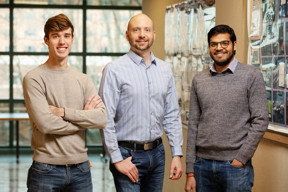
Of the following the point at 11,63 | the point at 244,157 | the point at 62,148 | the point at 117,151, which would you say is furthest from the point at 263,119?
the point at 11,63

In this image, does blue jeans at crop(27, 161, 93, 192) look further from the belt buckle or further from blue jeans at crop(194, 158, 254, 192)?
blue jeans at crop(194, 158, 254, 192)

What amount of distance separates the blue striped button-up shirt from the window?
7.88m

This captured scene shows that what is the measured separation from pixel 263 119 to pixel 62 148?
1.04m

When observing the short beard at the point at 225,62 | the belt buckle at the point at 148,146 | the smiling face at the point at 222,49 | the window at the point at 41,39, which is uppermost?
the window at the point at 41,39

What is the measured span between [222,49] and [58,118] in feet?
3.05

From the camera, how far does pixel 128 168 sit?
312 cm

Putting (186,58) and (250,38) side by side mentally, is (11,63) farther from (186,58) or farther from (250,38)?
(250,38)

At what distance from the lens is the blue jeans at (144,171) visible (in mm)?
3184

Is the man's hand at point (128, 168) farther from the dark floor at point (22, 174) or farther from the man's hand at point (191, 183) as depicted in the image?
the dark floor at point (22, 174)

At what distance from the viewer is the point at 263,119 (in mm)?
3020

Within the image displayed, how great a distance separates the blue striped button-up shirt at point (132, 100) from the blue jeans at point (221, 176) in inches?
9.0

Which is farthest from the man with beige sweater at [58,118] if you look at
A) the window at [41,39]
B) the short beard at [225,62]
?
the window at [41,39]

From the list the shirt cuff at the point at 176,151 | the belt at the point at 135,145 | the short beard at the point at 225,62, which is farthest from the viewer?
the shirt cuff at the point at 176,151

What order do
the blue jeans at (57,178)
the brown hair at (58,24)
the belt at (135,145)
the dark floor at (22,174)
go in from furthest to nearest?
the dark floor at (22,174)
the belt at (135,145)
the brown hair at (58,24)
the blue jeans at (57,178)
